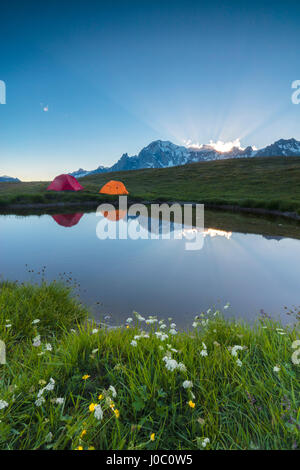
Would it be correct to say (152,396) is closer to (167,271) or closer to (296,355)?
(296,355)

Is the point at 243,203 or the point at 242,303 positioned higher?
the point at 243,203

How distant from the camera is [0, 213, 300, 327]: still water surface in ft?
23.3

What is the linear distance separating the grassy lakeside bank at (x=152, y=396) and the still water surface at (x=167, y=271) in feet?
8.93

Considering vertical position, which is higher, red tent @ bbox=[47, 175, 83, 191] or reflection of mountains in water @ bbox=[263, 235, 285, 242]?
red tent @ bbox=[47, 175, 83, 191]

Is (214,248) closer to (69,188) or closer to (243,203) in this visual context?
(243,203)

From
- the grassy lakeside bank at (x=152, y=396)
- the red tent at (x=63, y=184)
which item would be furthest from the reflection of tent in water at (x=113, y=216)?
the grassy lakeside bank at (x=152, y=396)

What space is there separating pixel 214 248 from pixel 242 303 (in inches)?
276

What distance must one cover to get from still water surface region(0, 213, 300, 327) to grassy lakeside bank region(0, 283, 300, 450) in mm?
2723

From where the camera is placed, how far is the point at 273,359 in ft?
10.9

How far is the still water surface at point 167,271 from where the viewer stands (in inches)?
279

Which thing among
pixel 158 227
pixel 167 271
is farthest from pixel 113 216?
pixel 167 271

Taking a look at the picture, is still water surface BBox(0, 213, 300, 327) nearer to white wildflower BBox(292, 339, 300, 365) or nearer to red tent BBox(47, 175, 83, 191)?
white wildflower BBox(292, 339, 300, 365)

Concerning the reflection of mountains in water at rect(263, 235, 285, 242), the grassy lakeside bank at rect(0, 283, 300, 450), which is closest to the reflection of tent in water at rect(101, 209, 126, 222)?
the reflection of mountains in water at rect(263, 235, 285, 242)
